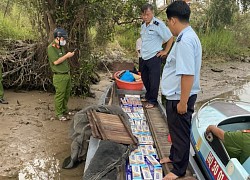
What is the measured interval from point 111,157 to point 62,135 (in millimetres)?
→ 2371

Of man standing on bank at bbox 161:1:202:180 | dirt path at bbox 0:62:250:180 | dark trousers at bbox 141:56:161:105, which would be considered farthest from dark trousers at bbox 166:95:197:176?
dark trousers at bbox 141:56:161:105

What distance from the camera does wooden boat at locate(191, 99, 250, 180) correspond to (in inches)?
116

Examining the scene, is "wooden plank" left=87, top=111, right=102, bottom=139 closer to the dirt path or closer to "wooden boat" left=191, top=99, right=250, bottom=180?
the dirt path

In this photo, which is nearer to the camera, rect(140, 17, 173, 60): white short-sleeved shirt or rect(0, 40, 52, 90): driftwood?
rect(140, 17, 173, 60): white short-sleeved shirt

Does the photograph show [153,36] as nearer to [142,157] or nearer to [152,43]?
[152,43]

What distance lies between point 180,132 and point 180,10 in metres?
1.15

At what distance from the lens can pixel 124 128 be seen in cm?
417

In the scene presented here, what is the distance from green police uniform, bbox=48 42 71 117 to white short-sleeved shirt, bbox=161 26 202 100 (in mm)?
2997

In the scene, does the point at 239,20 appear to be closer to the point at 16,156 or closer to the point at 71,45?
the point at 71,45

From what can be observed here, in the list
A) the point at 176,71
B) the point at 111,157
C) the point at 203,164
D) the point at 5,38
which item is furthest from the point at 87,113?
the point at 5,38

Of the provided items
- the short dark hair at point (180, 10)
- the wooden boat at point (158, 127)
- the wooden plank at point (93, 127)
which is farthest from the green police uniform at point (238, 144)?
the wooden plank at point (93, 127)

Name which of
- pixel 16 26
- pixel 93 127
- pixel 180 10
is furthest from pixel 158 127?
pixel 16 26

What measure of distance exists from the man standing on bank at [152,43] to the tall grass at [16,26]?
3.78 metres

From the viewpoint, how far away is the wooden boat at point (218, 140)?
2.94 m
